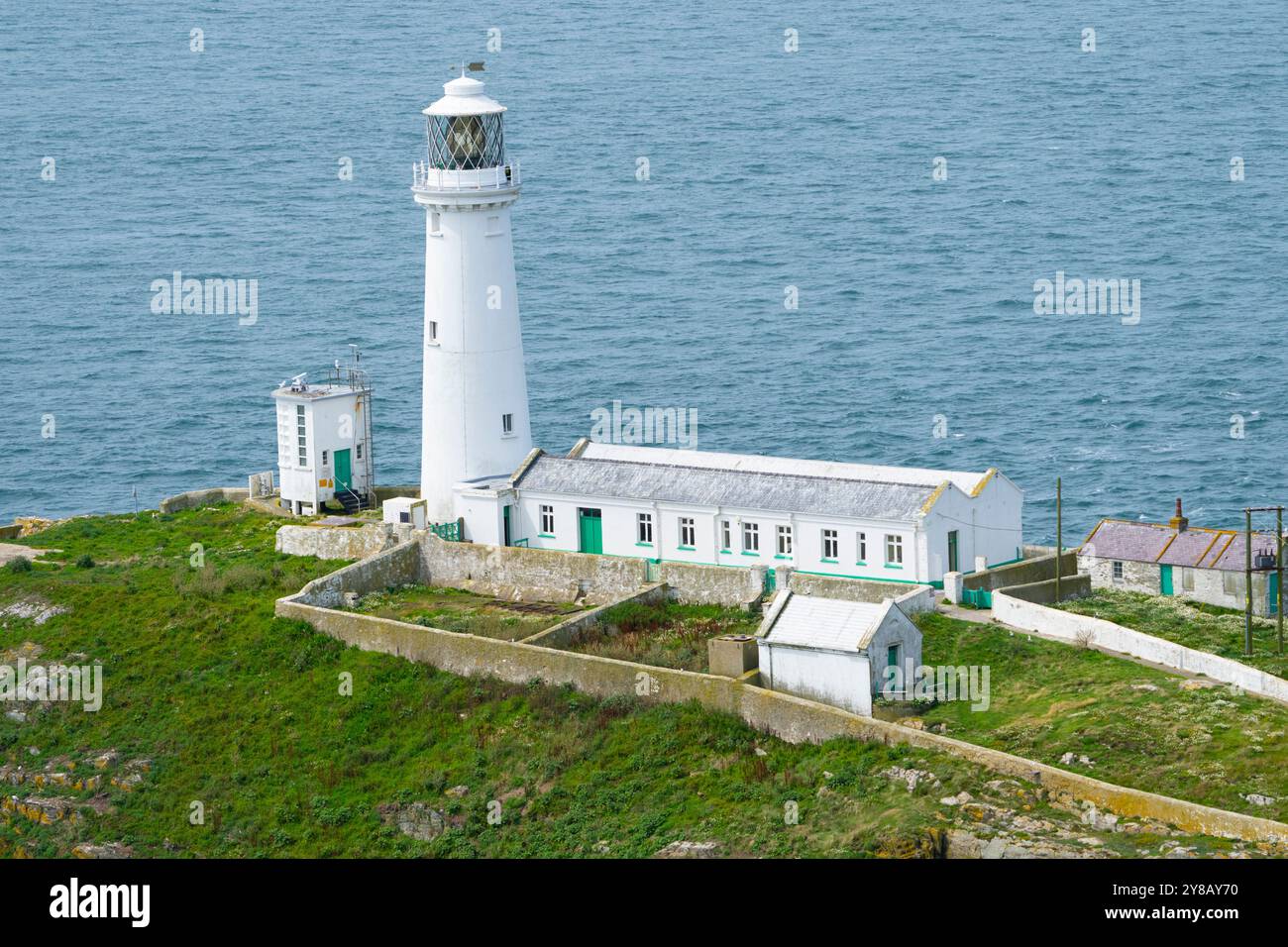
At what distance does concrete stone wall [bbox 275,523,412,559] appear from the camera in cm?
6275

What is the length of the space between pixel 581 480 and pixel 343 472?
374 inches

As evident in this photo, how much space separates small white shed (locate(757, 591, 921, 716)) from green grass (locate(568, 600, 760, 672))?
233 centimetres

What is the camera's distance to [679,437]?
91688mm

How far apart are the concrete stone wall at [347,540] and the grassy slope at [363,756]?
2.27 ft

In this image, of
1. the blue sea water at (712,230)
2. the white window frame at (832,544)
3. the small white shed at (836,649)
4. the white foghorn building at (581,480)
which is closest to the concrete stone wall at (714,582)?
the white foghorn building at (581,480)

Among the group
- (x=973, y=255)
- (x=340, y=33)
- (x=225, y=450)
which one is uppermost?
(x=340, y=33)

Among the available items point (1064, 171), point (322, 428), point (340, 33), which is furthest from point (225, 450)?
point (340, 33)

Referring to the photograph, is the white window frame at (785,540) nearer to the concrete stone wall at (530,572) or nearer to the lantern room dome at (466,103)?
the concrete stone wall at (530,572)

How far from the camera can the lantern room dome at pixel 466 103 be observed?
202 feet

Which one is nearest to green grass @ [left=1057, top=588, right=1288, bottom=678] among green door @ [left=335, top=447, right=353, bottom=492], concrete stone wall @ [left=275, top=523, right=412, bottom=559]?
concrete stone wall @ [left=275, top=523, right=412, bottom=559]

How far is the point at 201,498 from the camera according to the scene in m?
71.1

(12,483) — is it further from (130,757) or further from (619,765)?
(619,765)

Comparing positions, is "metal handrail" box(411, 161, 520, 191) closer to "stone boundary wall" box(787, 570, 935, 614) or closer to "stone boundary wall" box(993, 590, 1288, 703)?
"stone boundary wall" box(787, 570, 935, 614)

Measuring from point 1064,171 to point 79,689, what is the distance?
93.0 metres
